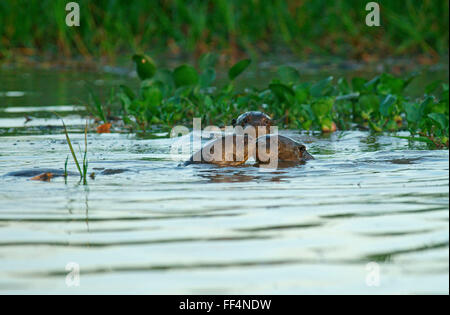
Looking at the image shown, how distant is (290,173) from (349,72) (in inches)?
315

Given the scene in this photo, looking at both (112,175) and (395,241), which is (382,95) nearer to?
(112,175)

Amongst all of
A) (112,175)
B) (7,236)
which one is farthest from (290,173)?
(7,236)

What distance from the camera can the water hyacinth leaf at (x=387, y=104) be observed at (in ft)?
23.8

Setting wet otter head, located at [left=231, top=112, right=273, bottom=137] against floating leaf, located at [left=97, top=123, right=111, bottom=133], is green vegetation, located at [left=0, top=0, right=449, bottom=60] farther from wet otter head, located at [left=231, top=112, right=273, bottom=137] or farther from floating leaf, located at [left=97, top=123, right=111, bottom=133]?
wet otter head, located at [left=231, top=112, right=273, bottom=137]

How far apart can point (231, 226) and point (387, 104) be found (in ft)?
12.0

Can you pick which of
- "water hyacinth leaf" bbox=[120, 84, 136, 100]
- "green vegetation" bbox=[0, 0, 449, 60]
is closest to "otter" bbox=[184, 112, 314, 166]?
"water hyacinth leaf" bbox=[120, 84, 136, 100]

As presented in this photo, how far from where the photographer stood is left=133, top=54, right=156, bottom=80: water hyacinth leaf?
26.8 feet

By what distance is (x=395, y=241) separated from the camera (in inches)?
144

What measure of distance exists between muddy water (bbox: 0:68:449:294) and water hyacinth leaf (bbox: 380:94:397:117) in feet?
4.11

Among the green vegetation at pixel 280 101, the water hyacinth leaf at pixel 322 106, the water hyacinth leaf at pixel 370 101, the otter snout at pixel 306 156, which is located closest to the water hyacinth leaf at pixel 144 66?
Result: the green vegetation at pixel 280 101

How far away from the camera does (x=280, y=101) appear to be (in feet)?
26.0

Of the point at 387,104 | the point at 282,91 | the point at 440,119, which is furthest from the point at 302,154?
the point at 282,91

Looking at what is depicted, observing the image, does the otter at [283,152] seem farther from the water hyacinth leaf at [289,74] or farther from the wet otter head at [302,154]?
the water hyacinth leaf at [289,74]

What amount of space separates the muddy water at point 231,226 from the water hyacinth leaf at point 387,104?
1254 millimetres
